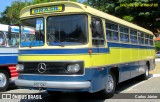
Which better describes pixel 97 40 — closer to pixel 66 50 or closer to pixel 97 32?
pixel 97 32

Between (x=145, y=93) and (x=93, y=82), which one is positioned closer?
(x=93, y=82)

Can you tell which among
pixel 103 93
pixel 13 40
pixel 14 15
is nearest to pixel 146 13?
pixel 14 15

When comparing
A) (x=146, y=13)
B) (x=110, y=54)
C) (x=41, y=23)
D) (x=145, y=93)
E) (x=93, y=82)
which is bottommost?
(x=145, y=93)

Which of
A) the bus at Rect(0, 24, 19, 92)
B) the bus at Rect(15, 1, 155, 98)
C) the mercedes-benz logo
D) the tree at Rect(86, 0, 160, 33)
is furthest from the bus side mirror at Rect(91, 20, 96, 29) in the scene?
the tree at Rect(86, 0, 160, 33)

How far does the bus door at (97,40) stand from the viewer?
29.6ft

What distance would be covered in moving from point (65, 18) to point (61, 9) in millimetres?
285

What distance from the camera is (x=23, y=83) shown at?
9133mm

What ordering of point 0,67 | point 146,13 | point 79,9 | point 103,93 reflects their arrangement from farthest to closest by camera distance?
point 146,13
point 0,67
point 103,93
point 79,9

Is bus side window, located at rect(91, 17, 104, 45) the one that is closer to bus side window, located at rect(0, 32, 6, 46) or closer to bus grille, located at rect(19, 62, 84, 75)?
bus grille, located at rect(19, 62, 84, 75)

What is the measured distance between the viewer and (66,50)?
8672mm

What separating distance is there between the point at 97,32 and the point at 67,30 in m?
0.97

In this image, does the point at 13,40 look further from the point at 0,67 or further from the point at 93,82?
the point at 93,82

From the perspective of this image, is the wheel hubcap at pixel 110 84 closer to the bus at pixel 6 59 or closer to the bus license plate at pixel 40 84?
the bus license plate at pixel 40 84

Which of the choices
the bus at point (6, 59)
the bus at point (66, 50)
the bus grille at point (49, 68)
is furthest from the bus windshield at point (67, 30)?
the bus at point (6, 59)
